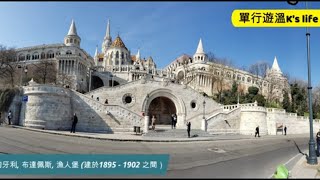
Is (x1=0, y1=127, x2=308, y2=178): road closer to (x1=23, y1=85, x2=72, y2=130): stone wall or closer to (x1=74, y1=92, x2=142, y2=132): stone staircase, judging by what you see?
(x1=23, y1=85, x2=72, y2=130): stone wall

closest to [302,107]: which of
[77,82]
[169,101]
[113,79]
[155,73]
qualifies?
[169,101]

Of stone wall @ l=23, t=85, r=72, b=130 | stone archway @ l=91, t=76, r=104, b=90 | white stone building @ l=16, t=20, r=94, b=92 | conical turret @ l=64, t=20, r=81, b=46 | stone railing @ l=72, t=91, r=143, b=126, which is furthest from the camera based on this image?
conical turret @ l=64, t=20, r=81, b=46

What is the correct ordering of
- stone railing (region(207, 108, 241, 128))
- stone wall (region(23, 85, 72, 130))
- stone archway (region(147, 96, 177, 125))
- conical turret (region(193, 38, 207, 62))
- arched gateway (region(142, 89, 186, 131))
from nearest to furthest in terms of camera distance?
stone wall (region(23, 85, 72, 130))
stone railing (region(207, 108, 241, 128))
arched gateway (region(142, 89, 186, 131))
stone archway (region(147, 96, 177, 125))
conical turret (region(193, 38, 207, 62))

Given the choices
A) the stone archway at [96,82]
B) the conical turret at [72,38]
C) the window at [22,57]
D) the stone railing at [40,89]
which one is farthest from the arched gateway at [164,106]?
the window at [22,57]

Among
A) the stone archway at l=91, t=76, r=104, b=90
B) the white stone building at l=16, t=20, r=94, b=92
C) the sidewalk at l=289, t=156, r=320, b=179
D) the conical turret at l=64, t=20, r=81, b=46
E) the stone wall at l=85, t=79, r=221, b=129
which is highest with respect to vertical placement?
the conical turret at l=64, t=20, r=81, b=46

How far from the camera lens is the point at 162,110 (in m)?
43.7

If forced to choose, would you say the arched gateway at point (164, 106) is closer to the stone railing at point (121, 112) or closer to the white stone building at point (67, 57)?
the stone railing at point (121, 112)

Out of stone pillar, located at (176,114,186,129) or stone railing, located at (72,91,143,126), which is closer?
stone railing, located at (72,91,143,126)

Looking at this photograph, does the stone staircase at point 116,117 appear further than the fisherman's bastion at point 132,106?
Yes

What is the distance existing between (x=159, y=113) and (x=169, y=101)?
2518 millimetres

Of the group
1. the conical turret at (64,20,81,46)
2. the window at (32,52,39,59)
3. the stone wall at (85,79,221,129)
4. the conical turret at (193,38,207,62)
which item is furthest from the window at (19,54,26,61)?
the stone wall at (85,79,221,129)

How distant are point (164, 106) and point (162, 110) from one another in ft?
2.39

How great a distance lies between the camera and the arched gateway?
38.6m

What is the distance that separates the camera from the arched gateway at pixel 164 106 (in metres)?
38.6
